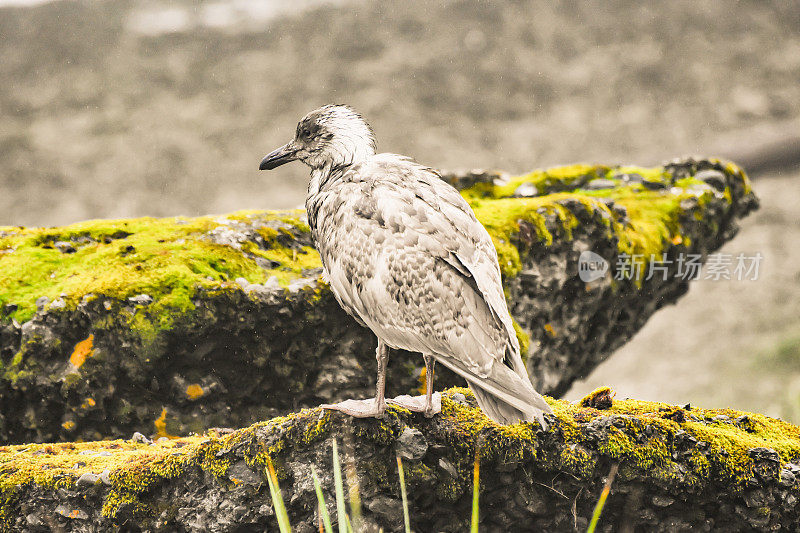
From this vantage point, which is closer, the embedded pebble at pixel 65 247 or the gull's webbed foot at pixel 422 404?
the gull's webbed foot at pixel 422 404

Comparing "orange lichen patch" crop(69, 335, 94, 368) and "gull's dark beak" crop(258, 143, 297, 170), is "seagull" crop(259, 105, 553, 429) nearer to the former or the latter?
"gull's dark beak" crop(258, 143, 297, 170)

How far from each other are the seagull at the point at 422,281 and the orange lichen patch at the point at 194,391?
1311mm

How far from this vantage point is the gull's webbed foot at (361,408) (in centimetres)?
301

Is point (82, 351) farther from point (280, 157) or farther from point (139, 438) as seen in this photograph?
point (280, 157)

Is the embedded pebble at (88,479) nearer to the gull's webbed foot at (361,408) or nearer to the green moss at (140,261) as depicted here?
the gull's webbed foot at (361,408)

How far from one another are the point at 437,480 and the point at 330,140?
1759 mm

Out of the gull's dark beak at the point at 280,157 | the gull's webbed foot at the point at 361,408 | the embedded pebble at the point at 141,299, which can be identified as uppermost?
the gull's dark beak at the point at 280,157

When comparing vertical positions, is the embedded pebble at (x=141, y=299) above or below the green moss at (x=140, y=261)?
below

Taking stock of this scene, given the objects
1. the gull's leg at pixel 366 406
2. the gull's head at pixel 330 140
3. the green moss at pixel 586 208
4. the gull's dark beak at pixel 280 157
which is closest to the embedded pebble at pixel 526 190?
the green moss at pixel 586 208

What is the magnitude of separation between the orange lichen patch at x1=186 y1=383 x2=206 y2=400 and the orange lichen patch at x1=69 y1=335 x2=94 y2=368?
60cm

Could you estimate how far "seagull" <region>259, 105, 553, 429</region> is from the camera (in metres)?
2.99

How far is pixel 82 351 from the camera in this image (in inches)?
161

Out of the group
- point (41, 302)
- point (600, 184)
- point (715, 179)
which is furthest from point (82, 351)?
point (715, 179)

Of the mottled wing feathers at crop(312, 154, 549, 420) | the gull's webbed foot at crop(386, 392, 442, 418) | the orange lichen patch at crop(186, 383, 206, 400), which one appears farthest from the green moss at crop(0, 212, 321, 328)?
the gull's webbed foot at crop(386, 392, 442, 418)
